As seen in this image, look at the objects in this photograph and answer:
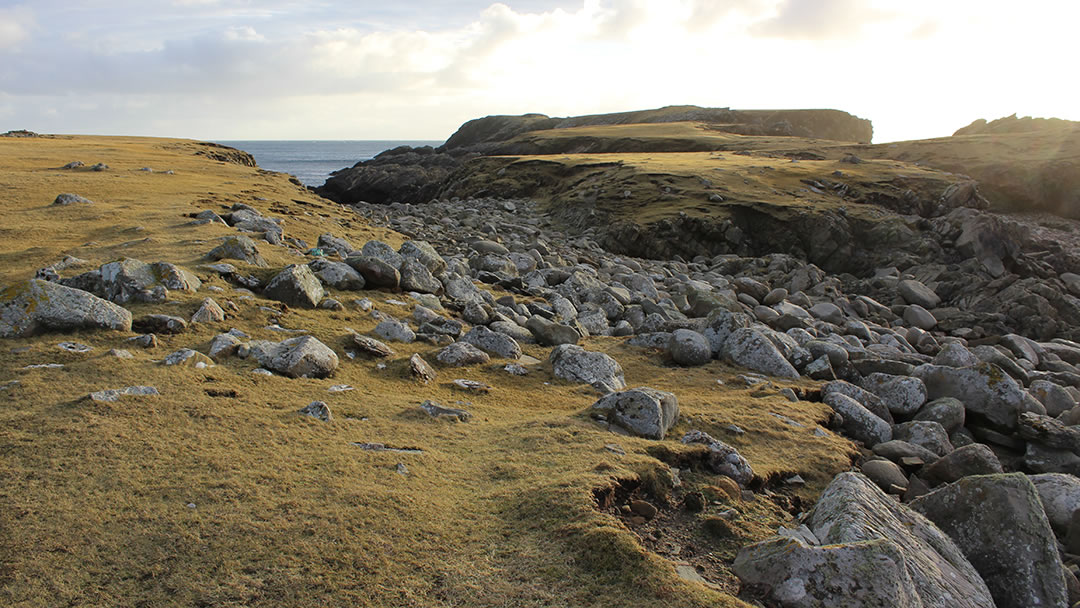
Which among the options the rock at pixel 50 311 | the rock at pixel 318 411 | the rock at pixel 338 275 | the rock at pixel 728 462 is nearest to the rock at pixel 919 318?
the rock at pixel 728 462

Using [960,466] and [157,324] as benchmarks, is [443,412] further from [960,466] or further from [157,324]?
[960,466]

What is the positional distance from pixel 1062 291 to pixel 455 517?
2405 cm

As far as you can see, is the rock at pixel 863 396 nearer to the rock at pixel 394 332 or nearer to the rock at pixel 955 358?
the rock at pixel 955 358

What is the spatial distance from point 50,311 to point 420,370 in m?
4.41

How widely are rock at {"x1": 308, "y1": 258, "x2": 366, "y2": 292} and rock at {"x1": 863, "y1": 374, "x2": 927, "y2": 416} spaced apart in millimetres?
8902

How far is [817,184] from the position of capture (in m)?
33.3

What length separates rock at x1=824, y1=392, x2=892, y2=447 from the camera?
28.6 feet

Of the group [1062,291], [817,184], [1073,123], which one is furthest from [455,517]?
[1073,123]

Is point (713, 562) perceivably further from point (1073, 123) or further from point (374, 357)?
point (1073, 123)

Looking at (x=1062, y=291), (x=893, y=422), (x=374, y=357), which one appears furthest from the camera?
(x=1062, y=291)

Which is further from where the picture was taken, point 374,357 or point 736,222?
point 736,222

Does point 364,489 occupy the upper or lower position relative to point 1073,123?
lower

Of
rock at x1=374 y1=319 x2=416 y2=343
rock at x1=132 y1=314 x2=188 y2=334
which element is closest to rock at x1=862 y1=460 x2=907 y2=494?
rock at x1=374 y1=319 x2=416 y2=343

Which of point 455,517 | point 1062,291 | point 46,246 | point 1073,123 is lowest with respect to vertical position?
point 1062,291
